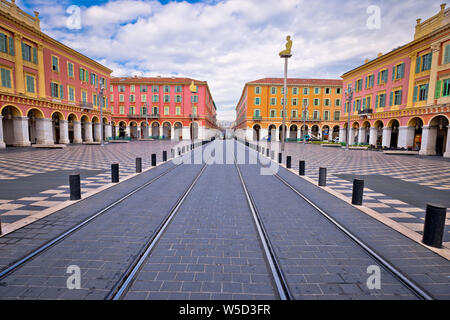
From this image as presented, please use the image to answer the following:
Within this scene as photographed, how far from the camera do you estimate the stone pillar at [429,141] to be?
2394 centimetres

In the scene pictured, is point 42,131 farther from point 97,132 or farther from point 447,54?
point 447,54

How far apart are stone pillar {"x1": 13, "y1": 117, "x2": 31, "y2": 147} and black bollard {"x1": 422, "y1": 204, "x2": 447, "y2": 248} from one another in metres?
32.8

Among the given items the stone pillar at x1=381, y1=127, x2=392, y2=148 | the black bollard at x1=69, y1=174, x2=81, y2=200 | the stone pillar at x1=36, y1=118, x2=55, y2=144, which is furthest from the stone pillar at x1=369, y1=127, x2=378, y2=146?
the stone pillar at x1=36, y1=118, x2=55, y2=144

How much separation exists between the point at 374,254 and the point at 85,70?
42434mm

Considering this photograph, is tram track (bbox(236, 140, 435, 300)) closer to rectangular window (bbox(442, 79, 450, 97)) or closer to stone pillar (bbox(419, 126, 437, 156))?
rectangular window (bbox(442, 79, 450, 97))

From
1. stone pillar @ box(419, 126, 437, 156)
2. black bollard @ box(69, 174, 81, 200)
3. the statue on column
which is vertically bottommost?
black bollard @ box(69, 174, 81, 200)

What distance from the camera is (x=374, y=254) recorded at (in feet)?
12.3

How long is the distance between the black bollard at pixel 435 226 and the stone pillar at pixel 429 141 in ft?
85.0

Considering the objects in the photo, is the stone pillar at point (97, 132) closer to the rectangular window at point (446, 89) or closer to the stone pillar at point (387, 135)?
the stone pillar at point (387, 135)

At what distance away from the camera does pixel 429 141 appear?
24.0 metres

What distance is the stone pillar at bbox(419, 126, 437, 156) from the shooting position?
23938 millimetres

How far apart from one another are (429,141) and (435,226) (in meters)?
26.2
